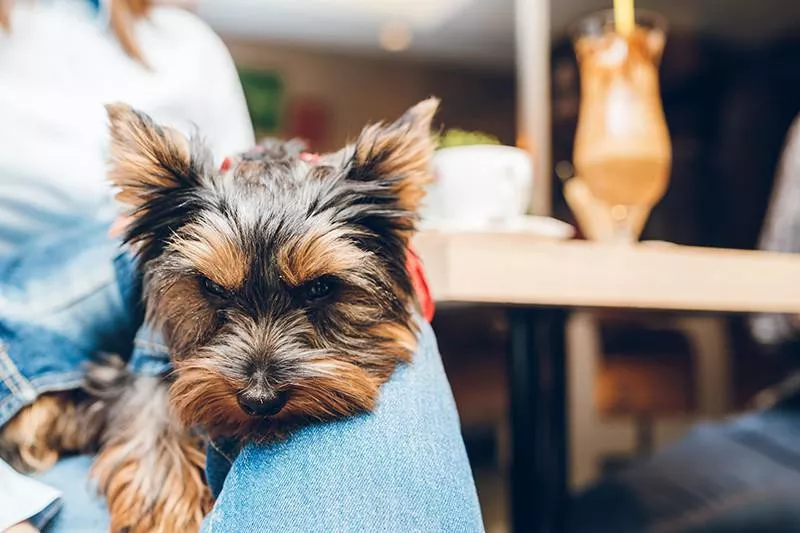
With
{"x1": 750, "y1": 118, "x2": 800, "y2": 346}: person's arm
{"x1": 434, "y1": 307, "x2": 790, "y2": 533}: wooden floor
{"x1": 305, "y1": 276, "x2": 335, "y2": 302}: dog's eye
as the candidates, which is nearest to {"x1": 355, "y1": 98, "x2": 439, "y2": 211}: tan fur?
{"x1": 305, "y1": 276, "x2": 335, "y2": 302}: dog's eye

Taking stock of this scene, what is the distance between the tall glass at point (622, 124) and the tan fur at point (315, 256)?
0.66 m

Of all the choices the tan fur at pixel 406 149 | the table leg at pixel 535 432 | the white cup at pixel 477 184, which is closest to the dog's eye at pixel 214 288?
the tan fur at pixel 406 149

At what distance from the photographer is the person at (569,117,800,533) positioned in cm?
157

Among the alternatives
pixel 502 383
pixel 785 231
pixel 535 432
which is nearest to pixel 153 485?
pixel 535 432

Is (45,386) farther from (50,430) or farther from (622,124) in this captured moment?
(622,124)

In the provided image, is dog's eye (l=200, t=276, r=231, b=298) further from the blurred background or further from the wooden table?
the blurred background

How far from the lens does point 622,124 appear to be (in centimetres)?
134

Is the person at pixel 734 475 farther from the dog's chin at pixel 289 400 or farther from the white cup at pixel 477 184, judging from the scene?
the dog's chin at pixel 289 400

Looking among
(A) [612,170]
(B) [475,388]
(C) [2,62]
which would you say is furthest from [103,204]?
(B) [475,388]

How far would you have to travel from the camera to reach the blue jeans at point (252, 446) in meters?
0.72

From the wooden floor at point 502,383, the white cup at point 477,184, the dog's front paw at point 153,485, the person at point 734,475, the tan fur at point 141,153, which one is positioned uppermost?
the tan fur at point 141,153

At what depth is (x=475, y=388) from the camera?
321cm

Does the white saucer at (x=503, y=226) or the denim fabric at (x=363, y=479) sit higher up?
the white saucer at (x=503, y=226)

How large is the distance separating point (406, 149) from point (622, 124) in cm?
59
